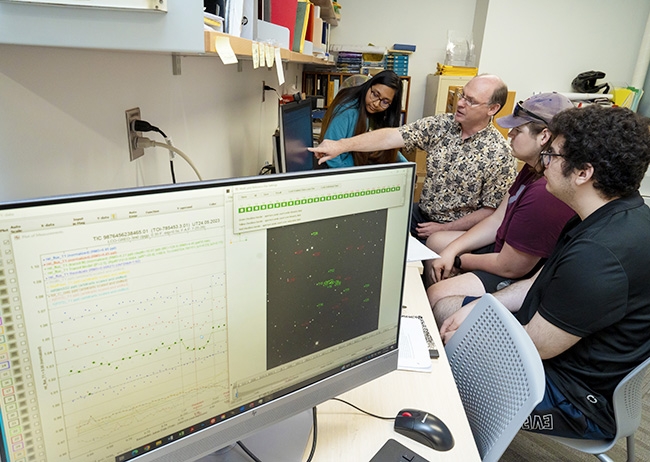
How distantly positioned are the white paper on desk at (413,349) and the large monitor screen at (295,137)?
1.86 ft

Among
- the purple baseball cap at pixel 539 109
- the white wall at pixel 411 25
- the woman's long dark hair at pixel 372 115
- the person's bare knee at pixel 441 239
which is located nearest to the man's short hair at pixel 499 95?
the purple baseball cap at pixel 539 109

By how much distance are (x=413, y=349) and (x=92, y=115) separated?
35.8 inches

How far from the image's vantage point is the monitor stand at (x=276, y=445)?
76cm

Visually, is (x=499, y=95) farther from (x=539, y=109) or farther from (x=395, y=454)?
(x=395, y=454)

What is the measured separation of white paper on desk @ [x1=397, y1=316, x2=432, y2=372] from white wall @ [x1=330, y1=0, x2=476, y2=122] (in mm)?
4427

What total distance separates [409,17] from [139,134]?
454 cm

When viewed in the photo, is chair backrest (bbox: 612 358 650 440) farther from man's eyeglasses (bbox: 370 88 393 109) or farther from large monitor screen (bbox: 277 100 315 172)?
man's eyeglasses (bbox: 370 88 393 109)

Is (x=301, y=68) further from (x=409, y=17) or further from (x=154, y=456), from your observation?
(x=154, y=456)

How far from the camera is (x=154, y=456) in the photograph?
1.98 feet

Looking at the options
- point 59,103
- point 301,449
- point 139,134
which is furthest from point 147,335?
point 139,134

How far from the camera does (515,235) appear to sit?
69.8 inches

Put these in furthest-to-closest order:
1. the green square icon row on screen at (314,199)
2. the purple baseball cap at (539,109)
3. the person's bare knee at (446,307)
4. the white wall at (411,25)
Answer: the white wall at (411,25) < the purple baseball cap at (539,109) < the person's bare knee at (446,307) < the green square icon row on screen at (314,199)

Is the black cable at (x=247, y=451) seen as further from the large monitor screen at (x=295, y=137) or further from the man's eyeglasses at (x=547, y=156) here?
the man's eyeglasses at (x=547, y=156)

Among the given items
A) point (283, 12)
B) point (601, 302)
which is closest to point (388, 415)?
point (601, 302)
